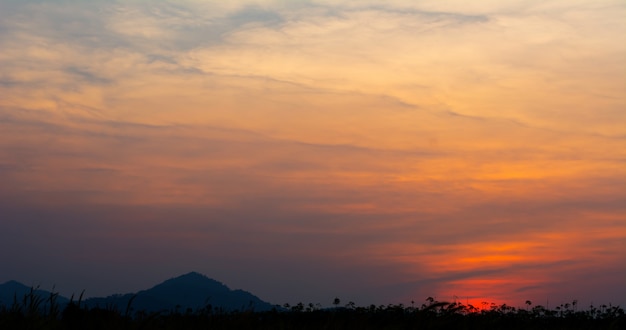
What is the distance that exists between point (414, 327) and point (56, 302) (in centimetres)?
772

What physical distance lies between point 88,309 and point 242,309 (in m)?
3.28

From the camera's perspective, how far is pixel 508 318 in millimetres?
25531

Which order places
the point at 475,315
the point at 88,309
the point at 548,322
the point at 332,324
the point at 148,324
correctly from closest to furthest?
the point at 148,324, the point at 88,309, the point at 332,324, the point at 475,315, the point at 548,322

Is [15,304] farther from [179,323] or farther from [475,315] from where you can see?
[475,315]

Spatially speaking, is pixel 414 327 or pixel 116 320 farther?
pixel 414 327

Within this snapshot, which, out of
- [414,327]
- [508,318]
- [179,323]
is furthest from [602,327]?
[179,323]

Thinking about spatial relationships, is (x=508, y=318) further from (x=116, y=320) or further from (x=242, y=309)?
(x=116, y=320)

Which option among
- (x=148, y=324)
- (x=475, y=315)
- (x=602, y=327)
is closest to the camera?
(x=148, y=324)

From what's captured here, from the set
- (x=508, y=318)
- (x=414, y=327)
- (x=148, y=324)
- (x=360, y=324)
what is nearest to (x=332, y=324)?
(x=360, y=324)

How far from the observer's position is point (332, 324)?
712 inches

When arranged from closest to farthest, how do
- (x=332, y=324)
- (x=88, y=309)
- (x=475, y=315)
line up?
1. (x=88, y=309)
2. (x=332, y=324)
3. (x=475, y=315)

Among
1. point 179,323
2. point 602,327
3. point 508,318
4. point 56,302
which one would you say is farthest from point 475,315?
point 56,302

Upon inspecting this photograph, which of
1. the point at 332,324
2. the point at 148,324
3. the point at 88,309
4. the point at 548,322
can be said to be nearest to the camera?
the point at 148,324

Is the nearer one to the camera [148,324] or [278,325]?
[148,324]
